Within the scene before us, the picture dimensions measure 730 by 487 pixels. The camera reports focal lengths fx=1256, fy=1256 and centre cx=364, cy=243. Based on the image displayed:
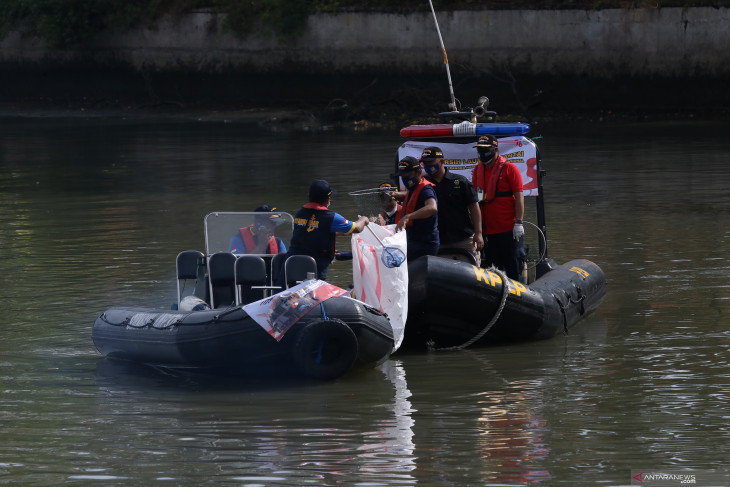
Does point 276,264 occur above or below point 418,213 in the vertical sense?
below

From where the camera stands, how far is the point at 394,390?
890 cm

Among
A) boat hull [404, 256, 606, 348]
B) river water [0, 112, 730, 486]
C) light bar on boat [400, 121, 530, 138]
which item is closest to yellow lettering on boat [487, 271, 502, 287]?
boat hull [404, 256, 606, 348]

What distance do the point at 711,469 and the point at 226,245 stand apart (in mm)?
4734

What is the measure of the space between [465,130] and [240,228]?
2584 millimetres

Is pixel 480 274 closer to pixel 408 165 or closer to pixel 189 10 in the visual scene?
pixel 408 165

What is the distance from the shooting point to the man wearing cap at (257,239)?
10.2 meters

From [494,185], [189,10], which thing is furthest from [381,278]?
[189,10]

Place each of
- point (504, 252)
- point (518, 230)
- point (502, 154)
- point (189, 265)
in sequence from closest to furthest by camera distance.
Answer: point (189, 265), point (518, 230), point (504, 252), point (502, 154)

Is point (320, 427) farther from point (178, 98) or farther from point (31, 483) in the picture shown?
point (178, 98)

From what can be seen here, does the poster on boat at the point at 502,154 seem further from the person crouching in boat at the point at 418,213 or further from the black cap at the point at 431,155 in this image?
the person crouching in boat at the point at 418,213

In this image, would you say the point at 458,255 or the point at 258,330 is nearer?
the point at 258,330

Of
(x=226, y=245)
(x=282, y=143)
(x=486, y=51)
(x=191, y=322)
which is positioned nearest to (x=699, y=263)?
(x=226, y=245)

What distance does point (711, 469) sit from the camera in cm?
686

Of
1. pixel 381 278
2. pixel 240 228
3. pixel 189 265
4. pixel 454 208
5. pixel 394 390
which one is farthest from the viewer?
pixel 454 208
